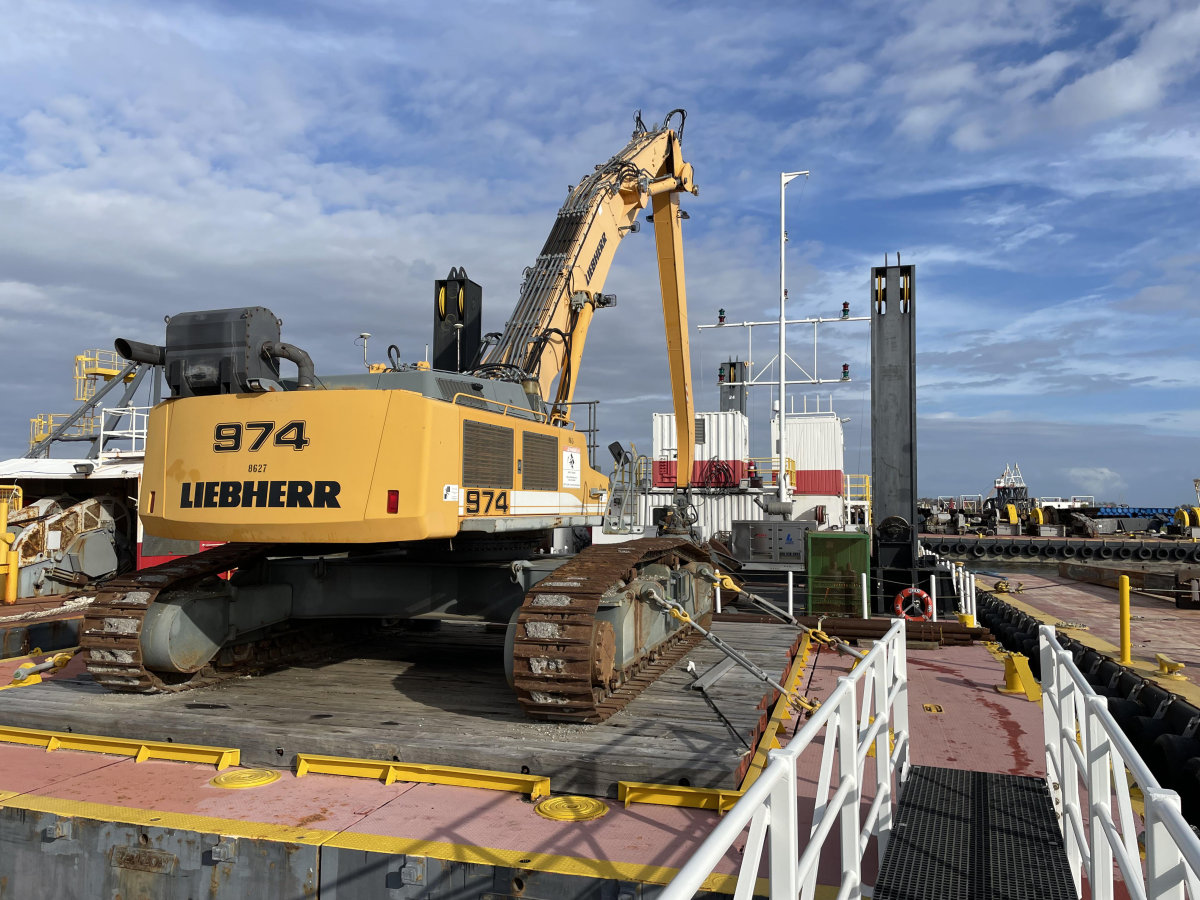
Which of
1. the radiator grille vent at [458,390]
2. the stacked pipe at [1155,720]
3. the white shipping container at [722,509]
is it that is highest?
the radiator grille vent at [458,390]

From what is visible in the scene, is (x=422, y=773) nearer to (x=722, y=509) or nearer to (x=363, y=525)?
(x=363, y=525)

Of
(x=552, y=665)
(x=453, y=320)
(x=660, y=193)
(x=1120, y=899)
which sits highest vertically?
(x=660, y=193)

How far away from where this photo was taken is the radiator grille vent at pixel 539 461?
7.89m

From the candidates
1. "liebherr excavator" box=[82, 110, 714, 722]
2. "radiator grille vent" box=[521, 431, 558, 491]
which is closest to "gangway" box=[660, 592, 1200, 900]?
"liebherr excavator" box=[82, 110, 714, 722]

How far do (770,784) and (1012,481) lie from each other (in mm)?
69900

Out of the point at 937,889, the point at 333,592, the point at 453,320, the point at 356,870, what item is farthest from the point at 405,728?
the point at 453,320

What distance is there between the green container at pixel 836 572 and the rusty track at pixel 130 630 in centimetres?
919

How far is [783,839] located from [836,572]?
11459 millimetres

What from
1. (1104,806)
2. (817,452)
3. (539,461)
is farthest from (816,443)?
(1104,806)

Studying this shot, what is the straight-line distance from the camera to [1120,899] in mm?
4098

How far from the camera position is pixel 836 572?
1352 cm

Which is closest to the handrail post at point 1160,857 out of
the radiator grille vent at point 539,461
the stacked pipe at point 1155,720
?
the stacked pipe at point 1155,720

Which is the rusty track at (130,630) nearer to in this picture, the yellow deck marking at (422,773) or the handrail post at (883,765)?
the yellow deck marking at (422,773)

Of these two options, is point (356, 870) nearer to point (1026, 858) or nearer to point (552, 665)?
point (552, 665)
